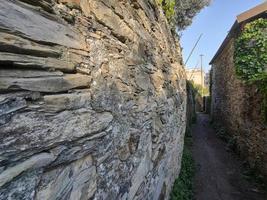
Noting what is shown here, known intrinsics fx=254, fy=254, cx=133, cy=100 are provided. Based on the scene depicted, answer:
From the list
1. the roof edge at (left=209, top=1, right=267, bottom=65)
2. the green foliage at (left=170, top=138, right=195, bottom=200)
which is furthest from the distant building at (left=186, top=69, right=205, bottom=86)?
the green foliage at (left=170, top=138, right=195, bottom=200)

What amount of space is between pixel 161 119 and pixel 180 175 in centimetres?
344

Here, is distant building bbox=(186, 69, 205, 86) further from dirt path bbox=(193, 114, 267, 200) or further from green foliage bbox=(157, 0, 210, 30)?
dirt path bbox=(193, 114, 267, 200)

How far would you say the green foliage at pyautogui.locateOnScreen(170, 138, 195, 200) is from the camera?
5.25 metres

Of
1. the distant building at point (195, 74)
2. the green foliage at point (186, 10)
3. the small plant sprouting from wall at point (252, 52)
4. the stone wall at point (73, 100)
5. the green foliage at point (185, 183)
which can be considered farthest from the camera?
the distant building at point (195, 74)

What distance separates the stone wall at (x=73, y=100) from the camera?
112cm

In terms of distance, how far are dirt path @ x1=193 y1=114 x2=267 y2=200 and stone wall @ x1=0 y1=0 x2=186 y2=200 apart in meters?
4.22

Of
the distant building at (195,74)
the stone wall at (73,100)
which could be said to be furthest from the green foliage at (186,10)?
the distant building at (195,74)

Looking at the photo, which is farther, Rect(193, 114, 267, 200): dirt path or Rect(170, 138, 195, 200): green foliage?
Rect(193, 114, 267, 200): dirt path

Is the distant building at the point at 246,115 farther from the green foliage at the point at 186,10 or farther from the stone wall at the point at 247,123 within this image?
the green foliage at the point at 186,10

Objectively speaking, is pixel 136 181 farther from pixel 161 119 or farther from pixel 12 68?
pixel 12 68

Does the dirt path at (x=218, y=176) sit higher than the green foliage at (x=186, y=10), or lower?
lower

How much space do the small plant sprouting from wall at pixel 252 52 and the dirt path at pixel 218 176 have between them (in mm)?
2873

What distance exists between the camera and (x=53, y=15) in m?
1.44

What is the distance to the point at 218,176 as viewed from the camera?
7430 millimetres
